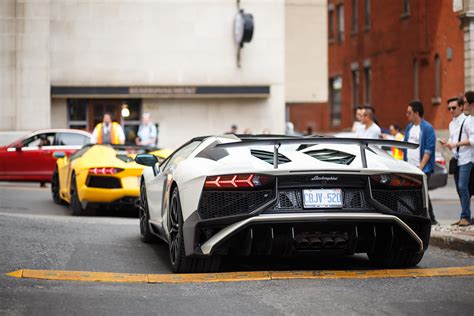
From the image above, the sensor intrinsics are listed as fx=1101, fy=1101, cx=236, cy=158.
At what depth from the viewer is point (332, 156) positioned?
29.6ft

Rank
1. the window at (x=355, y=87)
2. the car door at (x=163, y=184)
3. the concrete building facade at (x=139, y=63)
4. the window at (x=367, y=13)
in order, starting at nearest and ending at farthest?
the car door at (x=163, y=184) < the concrete building facade at (x=139, y=63) < the window at (x=367, y=13) < the window at (x=355, y=87)

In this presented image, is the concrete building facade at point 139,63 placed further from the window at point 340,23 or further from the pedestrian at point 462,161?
the pedestrian at point 462,161

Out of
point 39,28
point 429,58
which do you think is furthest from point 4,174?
point 429,58

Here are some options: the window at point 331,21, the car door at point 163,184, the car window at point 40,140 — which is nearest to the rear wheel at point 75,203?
the car door at point 163,184

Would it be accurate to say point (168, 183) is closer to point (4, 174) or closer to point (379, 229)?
point (379, 229)

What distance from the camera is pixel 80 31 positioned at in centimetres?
3519

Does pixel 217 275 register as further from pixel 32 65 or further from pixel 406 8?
pixel 406 8

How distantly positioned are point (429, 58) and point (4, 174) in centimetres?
2026

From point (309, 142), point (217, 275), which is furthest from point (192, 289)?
point (309, 142)

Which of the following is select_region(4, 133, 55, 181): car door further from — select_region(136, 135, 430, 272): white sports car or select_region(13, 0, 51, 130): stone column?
select_region(136, 135, 430, 272): white sports car

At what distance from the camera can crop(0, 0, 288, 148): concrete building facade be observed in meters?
34.5

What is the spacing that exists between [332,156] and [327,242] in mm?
735

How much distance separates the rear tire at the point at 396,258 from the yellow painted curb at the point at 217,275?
1.06 ft

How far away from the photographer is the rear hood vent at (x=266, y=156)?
882 centimetres
